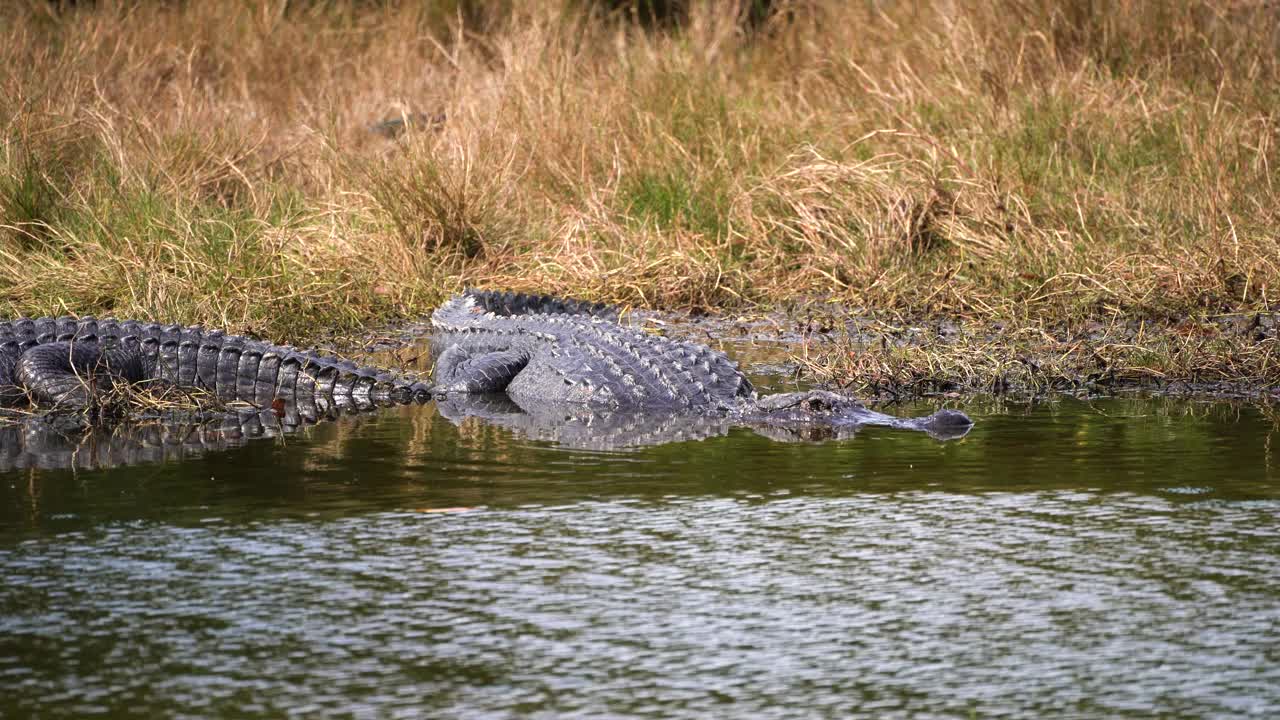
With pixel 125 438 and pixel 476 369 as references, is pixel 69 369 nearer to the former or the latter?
pixel 125 438

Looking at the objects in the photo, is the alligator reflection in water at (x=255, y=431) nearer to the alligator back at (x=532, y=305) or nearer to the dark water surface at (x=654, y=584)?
the dark water surface at (x=654, y=584)

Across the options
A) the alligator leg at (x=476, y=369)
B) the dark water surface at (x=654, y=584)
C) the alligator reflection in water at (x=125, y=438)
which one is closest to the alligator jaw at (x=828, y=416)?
the dark water surface at (x=654, y=584)

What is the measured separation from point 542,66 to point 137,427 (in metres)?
6.35

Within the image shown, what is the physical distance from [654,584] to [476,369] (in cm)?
395

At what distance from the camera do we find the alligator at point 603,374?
21.1 feet

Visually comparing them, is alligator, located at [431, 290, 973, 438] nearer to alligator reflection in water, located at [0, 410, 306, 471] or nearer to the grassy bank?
the grassy bank

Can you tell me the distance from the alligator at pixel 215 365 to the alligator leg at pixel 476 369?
0.35 m

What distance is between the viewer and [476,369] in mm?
7746

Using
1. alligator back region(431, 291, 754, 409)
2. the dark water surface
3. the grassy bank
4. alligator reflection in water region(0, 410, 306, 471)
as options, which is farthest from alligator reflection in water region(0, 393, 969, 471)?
the grassy bank

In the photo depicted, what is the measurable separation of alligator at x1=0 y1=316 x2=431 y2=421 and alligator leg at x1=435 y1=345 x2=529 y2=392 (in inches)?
13.8

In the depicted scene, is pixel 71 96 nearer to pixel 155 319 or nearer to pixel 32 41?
pixel 32 41

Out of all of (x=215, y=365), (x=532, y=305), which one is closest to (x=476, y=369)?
(x=215, y=365)

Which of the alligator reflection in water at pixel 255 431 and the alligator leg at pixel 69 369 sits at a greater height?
the alligator leg at pixel 69 369

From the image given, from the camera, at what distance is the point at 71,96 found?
11492mm
